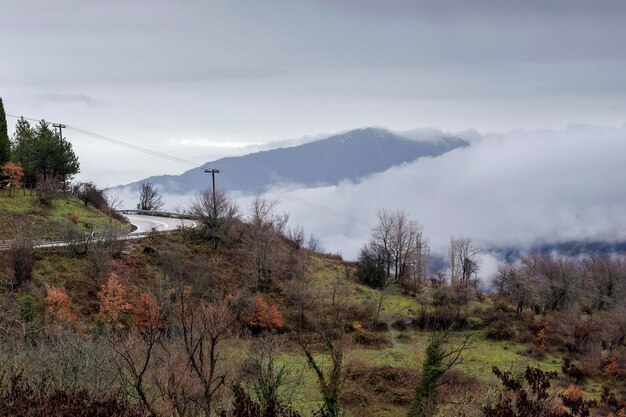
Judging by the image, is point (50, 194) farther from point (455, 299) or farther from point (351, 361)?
point (455, 299)

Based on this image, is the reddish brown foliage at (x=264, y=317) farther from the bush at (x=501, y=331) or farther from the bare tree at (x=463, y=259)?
the bare tree at (x=463, y=259)

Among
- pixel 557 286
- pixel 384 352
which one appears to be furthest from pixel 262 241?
pixel 557 286

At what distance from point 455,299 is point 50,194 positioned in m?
47.6

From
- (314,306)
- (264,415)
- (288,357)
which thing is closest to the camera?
(264,415)

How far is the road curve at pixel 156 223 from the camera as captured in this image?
67.2 metres

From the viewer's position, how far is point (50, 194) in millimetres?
58250

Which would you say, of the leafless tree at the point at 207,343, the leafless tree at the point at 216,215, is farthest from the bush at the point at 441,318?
the leafless tree at the point at 207,343

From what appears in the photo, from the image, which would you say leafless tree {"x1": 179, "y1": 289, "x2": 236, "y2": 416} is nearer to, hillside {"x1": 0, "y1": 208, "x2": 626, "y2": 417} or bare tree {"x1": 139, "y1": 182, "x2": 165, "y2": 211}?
hillside {"x1": 0, "y1": 208, "x2": 626, "y2": 417}

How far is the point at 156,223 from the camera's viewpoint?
247 ft

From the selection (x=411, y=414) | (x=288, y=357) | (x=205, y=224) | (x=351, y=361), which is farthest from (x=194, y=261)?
(x=411, y=414)

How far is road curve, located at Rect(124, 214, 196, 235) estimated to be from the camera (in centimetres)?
6716

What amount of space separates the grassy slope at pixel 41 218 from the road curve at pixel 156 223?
5.99m

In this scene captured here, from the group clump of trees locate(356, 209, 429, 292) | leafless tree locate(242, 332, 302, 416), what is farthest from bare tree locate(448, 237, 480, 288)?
leafless tree locate(242, 332, 302, 416)

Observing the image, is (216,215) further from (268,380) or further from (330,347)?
(268,380)
